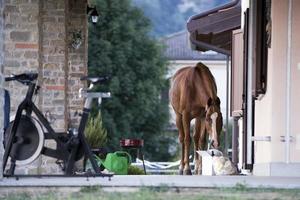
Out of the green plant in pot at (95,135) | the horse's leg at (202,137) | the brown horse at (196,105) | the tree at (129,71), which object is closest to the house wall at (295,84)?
the brown horse at (196,105)

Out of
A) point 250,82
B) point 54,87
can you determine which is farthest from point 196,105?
point 54,87

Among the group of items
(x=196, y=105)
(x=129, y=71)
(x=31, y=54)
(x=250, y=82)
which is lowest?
(x=196, y=105)

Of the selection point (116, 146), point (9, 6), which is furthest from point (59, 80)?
point (116, 146)

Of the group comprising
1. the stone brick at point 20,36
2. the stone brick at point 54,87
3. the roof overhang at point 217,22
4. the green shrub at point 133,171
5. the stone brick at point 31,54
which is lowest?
the green shrub at point 133,171

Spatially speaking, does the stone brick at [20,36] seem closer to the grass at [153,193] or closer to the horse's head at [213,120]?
the horse's head at [213,120]

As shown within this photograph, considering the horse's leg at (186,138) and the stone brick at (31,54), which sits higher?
the stone brick at (31,54)

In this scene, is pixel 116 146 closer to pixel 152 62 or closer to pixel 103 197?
pixel 152 62

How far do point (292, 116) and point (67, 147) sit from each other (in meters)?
2.60

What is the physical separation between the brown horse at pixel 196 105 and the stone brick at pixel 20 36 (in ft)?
7.98

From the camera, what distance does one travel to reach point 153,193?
7.95 metres

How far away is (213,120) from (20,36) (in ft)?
10.9

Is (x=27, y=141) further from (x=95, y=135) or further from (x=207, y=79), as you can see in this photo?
(x=95, y=135)

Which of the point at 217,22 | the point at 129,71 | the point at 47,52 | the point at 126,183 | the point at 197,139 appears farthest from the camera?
the point at 129,71

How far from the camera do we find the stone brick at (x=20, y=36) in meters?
14.0
